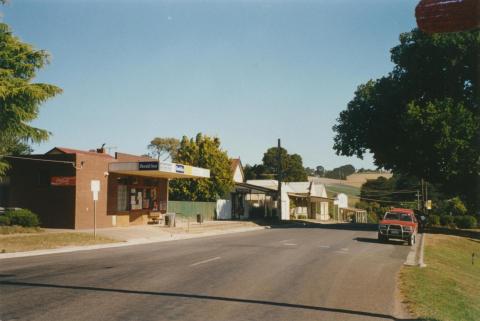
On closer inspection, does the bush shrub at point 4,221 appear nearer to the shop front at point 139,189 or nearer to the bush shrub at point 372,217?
the shop front at point 139,189

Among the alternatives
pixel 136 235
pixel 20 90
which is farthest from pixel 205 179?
pixel 20 90

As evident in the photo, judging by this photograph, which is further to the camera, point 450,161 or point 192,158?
point 192,158

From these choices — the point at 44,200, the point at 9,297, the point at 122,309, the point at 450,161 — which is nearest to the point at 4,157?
the point at 44,200

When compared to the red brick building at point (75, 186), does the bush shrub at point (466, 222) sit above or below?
below

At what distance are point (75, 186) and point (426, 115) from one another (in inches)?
972

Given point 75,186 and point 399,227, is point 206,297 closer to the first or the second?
point 399,227

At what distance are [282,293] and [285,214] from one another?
54788mm

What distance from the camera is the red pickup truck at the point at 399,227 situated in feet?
79.4

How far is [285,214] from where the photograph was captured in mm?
64375

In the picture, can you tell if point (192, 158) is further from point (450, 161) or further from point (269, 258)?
point (269, 258)

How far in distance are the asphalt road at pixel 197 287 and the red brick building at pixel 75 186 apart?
11314mm

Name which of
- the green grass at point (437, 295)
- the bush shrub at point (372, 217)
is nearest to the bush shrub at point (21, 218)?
the green grass at point (437, 295)

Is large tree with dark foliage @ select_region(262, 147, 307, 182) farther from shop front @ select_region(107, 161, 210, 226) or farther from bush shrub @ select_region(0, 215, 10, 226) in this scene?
bush shrub @ select_region(0, 215, 10, 226)

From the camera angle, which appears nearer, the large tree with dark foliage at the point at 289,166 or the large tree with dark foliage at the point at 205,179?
the large tree with dark foliage at the point at 205,179
